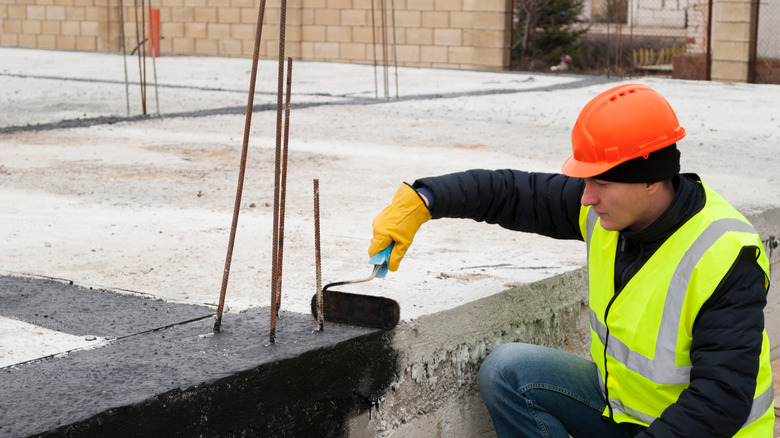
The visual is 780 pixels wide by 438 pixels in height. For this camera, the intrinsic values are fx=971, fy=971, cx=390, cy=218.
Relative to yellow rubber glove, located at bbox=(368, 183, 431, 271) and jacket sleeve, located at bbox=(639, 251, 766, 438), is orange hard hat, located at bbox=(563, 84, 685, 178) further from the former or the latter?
yellow rubber glove, located at bbox=(368, 183, 431, 271)

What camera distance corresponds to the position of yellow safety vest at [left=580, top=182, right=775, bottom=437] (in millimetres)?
2283

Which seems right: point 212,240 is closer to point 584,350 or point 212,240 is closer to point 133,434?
point 584,350

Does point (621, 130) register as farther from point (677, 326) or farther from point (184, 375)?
point (184, 375)

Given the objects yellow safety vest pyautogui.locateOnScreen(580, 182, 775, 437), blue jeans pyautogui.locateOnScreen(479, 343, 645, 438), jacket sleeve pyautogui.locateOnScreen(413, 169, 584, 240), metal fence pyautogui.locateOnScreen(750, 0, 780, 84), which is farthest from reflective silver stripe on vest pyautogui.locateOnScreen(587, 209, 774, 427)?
metal fence pyautogui.locateOnScreen(750, 0, 780, 84)

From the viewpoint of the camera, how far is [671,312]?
2316mm

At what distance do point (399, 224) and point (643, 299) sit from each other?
78cm

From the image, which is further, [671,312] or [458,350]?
[458,350]

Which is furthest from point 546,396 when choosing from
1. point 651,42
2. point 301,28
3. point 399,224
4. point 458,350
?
point 651,42

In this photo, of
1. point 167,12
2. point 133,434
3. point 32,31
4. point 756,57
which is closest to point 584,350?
point 133,434

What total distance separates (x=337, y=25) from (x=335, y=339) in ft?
52.3

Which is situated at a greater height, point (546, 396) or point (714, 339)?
point (714, 339)

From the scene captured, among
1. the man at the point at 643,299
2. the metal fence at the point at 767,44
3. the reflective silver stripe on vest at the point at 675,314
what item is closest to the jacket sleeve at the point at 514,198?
the man at the point at 643,299

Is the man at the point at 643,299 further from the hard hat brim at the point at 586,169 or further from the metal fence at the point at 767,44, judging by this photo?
the metal fence at the point at 767,44

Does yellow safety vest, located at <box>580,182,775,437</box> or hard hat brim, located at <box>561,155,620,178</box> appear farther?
hard hat brim, located at <box>561,155,620,178</box>
